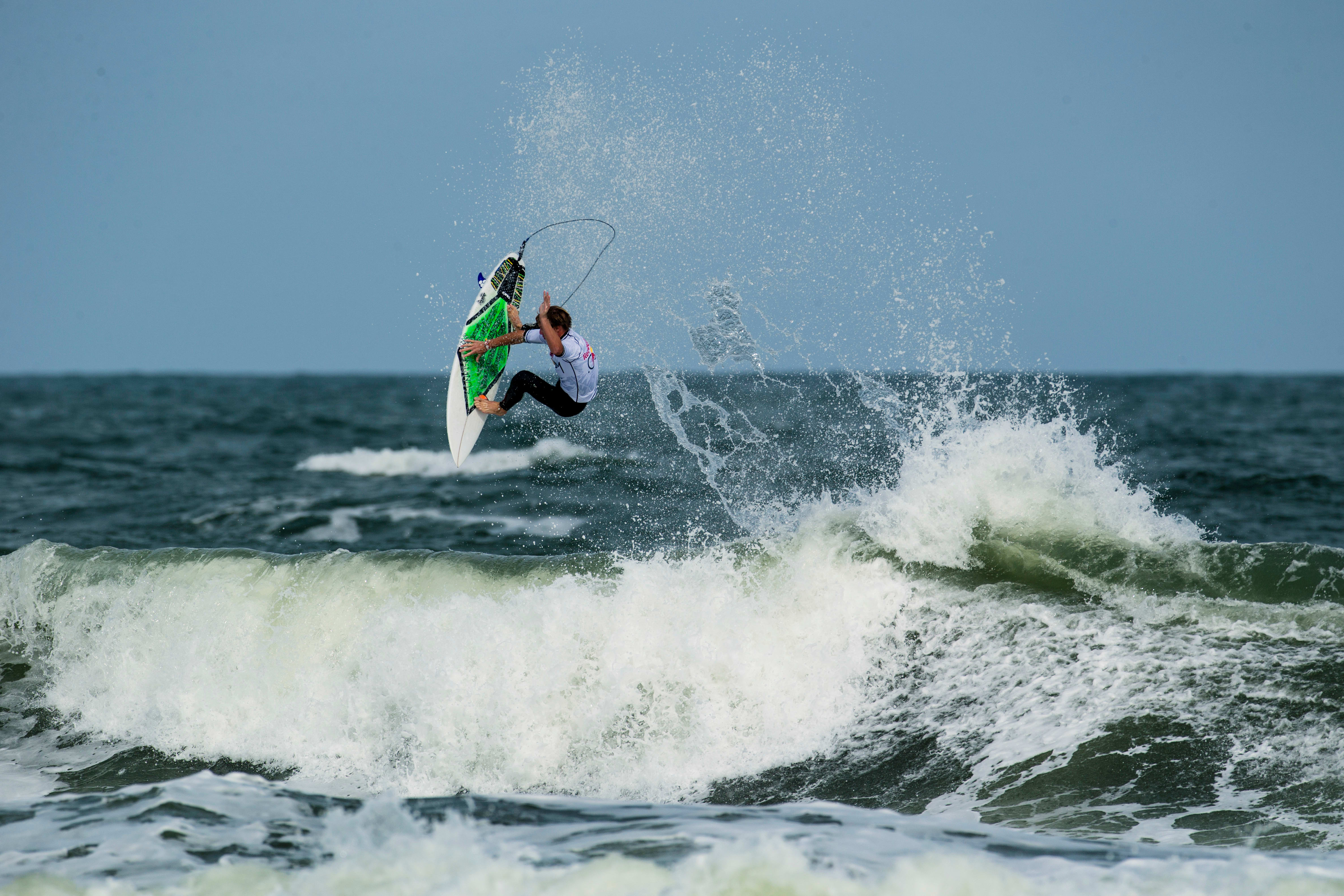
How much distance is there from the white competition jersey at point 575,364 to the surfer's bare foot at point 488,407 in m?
0.72

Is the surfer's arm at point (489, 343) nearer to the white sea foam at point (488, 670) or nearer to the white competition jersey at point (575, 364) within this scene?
the white competition jersey at point (575, 364)

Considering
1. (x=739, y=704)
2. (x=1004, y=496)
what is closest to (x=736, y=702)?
(x=739, y=704)

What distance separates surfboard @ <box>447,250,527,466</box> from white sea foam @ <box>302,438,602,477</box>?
9.68 metres

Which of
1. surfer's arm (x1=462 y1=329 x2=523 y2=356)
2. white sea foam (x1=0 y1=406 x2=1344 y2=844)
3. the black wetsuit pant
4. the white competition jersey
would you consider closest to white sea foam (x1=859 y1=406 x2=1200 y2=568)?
white sea foam (x1=0 y1=406 x2=1344 y2=844)

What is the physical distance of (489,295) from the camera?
973 centimetres

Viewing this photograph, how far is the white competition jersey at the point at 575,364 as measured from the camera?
8.70 metres

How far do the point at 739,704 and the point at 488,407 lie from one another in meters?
4.42

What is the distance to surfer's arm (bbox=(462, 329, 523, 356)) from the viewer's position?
349 inches

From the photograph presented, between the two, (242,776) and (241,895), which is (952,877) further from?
(242,776)

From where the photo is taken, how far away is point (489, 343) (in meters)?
9.08

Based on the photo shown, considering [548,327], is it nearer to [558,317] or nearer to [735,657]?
[558,317]

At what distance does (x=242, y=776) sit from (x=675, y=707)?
2.66 m

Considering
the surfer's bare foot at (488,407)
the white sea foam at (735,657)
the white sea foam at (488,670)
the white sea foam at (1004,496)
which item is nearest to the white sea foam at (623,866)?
the white sea foam at (735,657)

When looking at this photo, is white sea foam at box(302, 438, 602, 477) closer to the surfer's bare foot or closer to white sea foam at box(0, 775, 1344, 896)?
the surfer's bare foot
